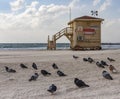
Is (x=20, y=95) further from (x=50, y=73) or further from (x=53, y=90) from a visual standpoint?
(x=50, y=73)

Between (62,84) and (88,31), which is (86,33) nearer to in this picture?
(88,31)

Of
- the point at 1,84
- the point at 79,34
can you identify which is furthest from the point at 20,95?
the point at 79,34

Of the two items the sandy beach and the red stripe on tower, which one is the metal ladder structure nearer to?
the red stripe on tower

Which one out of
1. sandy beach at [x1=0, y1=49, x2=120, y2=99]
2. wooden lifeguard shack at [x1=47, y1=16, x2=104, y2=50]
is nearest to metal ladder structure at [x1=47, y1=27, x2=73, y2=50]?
wooden lifeguard shack at [x1=47, y1=16, x2=104, y2=50]

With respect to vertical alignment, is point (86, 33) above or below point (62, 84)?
above

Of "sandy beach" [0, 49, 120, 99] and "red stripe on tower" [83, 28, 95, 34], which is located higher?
"red stripe on tower" [83, 28, 95, 34]

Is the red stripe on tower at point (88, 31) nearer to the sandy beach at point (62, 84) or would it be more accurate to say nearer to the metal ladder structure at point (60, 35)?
the metal ladder structure at point (60, 35)

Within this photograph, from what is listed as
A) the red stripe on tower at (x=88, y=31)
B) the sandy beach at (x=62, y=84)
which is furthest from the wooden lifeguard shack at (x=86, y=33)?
the sandy beach at (x=62, y=84)

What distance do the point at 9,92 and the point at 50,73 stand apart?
5185mm

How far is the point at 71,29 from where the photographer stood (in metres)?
39.4

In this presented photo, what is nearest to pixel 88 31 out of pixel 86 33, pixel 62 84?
pixel 86 33

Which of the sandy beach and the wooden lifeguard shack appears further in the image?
the wooden lifeguard shack

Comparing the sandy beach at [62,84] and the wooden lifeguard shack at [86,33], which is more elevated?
the wooden lifeguard shack at [86,33]

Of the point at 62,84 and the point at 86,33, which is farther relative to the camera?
the point at 86,33
